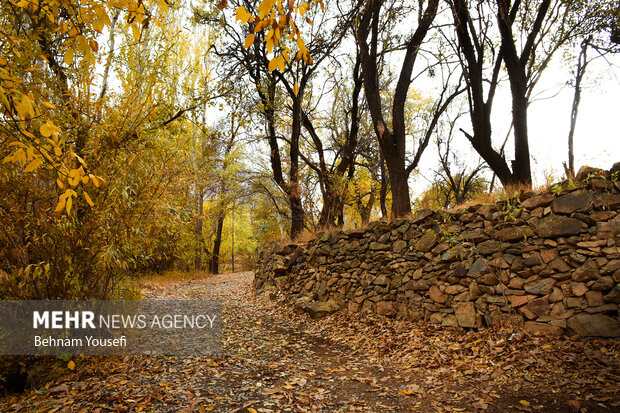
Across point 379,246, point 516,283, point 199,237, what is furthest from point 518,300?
point 199,237

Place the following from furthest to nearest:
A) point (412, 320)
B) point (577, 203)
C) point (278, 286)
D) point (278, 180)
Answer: point (278, 180)
point (278, 286)
point (412, 320)
point (577, 203)

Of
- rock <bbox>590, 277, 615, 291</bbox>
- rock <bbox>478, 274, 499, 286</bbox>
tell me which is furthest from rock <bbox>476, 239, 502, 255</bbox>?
rock <bbox>590, 277, 615, 291</bbox>

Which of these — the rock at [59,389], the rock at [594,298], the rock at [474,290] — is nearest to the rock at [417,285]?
the rock at [474,290]

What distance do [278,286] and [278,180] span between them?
3504 mm

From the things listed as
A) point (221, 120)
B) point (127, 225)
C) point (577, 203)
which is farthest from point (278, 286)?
point (221, 120)

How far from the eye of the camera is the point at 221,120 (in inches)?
625

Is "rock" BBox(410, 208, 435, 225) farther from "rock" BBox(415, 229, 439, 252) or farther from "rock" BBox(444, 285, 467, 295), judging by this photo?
"rock" BBox(444, 285, 467, 295)

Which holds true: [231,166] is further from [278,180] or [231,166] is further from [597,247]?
[597,247]

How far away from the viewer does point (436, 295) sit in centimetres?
502

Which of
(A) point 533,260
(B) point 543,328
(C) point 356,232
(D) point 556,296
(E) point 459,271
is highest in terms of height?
(C) point 356,232

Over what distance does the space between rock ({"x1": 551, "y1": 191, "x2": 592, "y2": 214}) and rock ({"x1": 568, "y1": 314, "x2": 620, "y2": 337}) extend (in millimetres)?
1170

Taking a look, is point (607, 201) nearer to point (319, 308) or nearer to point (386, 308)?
point (386, 308)

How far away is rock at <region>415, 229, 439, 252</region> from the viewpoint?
5.25 meters

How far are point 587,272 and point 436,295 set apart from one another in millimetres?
1807
